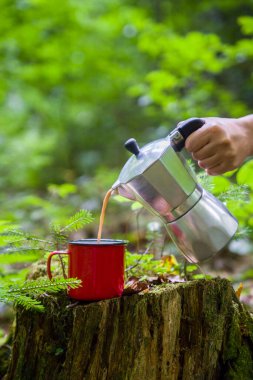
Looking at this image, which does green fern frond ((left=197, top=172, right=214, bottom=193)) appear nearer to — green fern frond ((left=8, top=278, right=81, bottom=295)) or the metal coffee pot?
the metal coffee pot

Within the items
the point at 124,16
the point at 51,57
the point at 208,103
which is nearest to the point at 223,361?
the point at 208,103

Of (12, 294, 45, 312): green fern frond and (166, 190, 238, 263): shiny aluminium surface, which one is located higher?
(166, 190, 238, 263): shiny aluminium surface

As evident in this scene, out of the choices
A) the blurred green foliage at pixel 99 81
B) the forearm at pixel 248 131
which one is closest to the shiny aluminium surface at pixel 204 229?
the forearm at pixel 248 131

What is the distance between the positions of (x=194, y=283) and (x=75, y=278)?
15.0 inches

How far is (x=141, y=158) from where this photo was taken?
1.22 m

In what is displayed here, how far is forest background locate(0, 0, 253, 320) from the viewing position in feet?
13.9

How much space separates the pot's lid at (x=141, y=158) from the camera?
119 centimetres

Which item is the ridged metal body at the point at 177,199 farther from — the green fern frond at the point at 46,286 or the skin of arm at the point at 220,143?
the green fern frond at the point at 46,286

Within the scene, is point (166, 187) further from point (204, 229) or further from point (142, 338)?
point (142, 338)

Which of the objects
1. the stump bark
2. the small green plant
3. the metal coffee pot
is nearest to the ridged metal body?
the metal coffee pot

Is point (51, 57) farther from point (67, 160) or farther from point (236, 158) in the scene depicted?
point (236, 158)

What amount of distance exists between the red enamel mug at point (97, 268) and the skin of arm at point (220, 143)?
1.21 feet

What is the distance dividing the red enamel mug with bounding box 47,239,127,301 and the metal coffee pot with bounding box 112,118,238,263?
0.58 ft

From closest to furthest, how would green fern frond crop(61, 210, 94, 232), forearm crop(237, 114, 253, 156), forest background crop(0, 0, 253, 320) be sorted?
forearm crop(237, 114, 253, 156) → green fern frond crop(61, 210, 94, 232) → forest background crop(0, 0, 253, 320)
